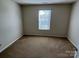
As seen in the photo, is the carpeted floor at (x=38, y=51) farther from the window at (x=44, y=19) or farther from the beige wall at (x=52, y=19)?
the window at (x=44, y=19)

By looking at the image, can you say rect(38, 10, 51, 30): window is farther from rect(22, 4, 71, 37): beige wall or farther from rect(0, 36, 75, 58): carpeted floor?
rect(0, 36, 75, 58): carpeted floor

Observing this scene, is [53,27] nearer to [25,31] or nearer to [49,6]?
[49,6]

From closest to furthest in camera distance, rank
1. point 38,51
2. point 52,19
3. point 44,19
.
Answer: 1. point 38,51
2. point 52,19
3. point 44,19

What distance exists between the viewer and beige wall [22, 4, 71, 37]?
→ 4.74m

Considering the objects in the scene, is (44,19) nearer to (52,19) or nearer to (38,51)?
(52,19)

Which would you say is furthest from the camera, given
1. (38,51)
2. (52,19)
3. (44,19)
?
(44,19)

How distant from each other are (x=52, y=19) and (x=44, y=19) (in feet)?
1.75

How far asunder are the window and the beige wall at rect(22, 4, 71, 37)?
0.83 ft

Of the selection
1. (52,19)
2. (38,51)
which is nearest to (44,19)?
(52,19)

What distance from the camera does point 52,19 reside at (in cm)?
492

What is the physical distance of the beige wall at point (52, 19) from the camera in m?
4.74

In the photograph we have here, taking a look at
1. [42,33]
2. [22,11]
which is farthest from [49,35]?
[22,11]

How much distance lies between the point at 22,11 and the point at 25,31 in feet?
4.38

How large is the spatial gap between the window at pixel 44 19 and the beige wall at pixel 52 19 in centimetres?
25
